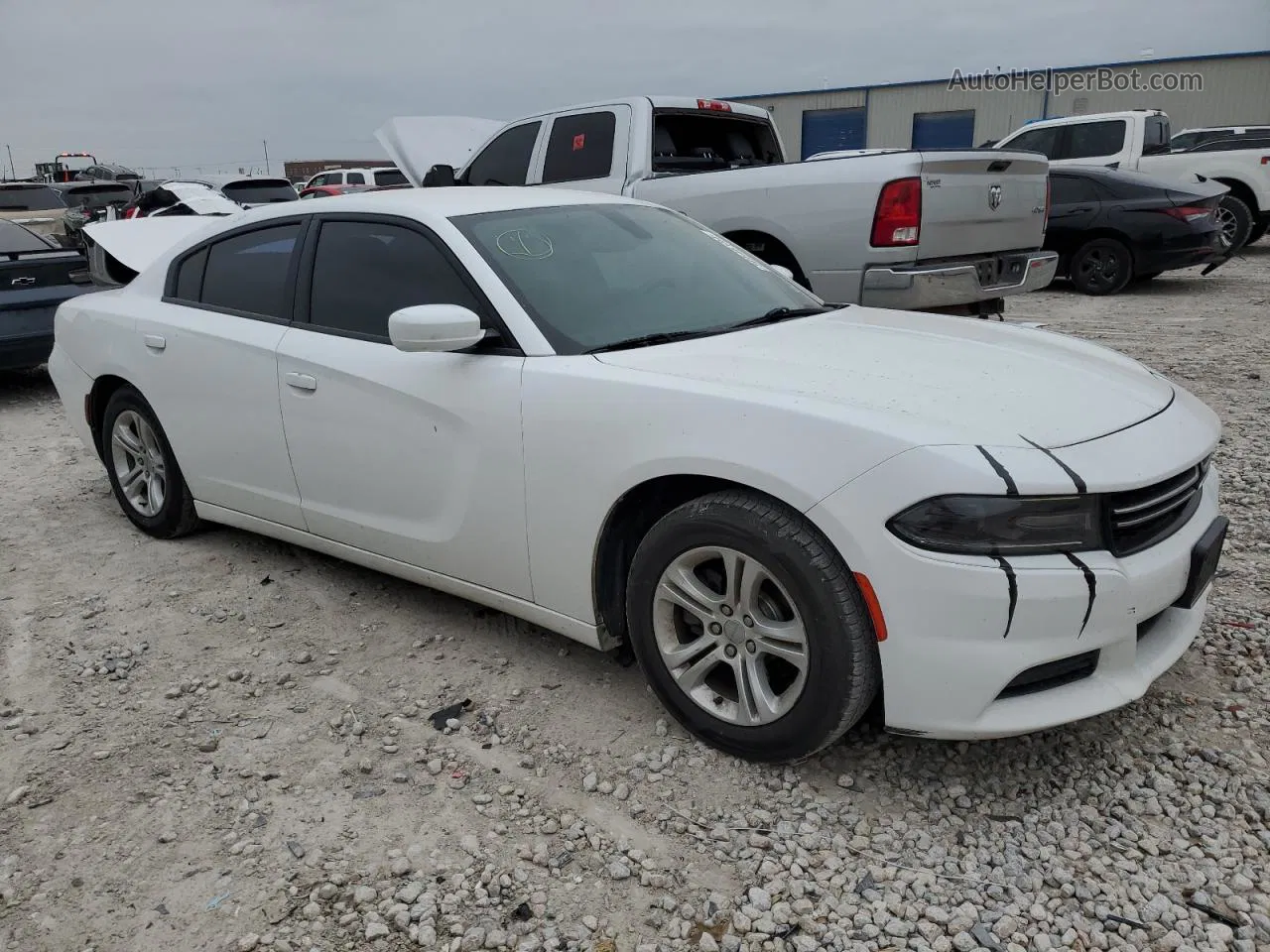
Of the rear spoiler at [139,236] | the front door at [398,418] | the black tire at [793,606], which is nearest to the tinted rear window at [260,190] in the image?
the rear spoiler at [139,236]

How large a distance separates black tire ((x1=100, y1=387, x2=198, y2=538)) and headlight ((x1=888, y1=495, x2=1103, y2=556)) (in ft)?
11.1

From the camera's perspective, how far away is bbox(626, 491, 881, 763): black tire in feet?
7.84

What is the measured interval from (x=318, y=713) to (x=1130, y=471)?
2.43m

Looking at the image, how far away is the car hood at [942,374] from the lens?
8.00ft

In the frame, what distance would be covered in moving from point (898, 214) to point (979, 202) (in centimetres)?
66

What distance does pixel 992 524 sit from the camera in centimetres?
225

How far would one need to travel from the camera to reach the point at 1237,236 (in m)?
13.2

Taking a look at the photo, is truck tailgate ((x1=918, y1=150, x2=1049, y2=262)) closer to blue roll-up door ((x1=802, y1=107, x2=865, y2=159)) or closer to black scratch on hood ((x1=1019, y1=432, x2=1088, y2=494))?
black scratch on hood ((x1=1019, y1=432, x2=1088, y2=494))

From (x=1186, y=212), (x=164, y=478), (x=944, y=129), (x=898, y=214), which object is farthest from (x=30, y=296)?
(x=944, y=129)

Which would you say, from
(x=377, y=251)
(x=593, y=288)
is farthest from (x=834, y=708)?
(x=377, y=251)

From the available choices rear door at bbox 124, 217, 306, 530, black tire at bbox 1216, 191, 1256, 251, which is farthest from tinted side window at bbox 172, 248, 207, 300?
black tire at bbox 1216, 191, 1256, 251

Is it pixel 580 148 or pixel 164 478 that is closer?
pixel 164 478

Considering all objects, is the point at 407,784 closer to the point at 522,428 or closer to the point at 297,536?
the point at 522,428

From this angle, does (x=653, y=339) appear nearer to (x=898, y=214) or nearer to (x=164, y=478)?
(x=164, y=478)
